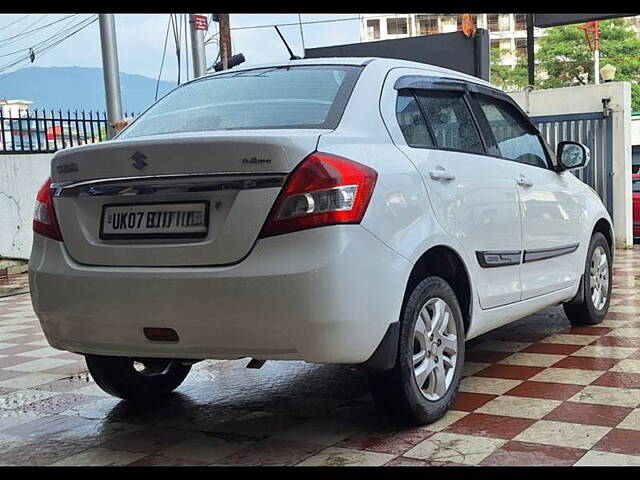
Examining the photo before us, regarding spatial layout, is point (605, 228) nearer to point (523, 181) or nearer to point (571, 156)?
point (571, 156)

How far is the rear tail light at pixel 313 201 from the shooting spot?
306 cm

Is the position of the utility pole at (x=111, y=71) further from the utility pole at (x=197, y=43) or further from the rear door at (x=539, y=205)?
the rear door at (x=539, y=205)

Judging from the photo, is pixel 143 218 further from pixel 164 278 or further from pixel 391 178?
pixel 391 178

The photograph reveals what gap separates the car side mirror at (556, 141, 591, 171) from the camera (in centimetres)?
530

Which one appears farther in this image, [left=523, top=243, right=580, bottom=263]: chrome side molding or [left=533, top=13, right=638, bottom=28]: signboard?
[left=533, top=13, right=638, bottom=28]: signboard

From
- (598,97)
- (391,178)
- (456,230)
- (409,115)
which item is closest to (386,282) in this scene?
(391,178)

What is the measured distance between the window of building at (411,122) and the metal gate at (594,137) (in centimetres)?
866

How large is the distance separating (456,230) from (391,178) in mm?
575

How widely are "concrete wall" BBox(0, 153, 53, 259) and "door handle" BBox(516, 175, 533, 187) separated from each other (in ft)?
32.1

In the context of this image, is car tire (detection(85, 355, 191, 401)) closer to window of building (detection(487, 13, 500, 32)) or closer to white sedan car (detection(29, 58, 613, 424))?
white sedan car (detection(29, 58, 613, 424))

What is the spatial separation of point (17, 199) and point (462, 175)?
10.2 metres

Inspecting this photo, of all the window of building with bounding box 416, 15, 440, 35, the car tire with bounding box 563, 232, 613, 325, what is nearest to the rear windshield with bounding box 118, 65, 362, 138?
the car tire with bounding box 563, 232, 613, 325

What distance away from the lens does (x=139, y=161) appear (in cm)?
326
